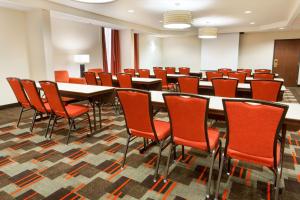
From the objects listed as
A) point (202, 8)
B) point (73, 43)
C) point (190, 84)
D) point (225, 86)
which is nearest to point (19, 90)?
point (190, 84)

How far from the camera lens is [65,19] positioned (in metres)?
6.69

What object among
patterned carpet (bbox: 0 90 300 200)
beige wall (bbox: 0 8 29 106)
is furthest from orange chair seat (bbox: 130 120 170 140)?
beige wall (bbox: 0 8 29 106)

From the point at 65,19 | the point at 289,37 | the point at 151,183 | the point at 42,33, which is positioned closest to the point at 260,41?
the point at 289,37

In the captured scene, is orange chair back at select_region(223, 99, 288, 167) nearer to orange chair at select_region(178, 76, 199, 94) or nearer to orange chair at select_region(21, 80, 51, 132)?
orange chair at select_region(178, 76, 199, 94)

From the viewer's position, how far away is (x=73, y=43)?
7086 millimetres

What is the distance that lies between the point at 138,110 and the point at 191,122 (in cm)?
58

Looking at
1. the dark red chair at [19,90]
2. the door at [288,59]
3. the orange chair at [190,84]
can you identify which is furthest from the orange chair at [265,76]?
the door at [288,59]

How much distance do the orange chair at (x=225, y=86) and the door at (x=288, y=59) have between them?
785 cm

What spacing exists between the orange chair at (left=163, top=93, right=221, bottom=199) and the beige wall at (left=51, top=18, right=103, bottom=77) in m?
5.50

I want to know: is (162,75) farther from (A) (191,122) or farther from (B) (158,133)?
(A) (191,122)

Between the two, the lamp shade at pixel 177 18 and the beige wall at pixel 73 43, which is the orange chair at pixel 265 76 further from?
the beige wall at pixel 73 43

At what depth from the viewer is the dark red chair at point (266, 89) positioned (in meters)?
3.27

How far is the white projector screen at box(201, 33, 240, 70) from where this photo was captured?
33.4ft

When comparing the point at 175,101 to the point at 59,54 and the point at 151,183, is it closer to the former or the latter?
the point at 151,183
